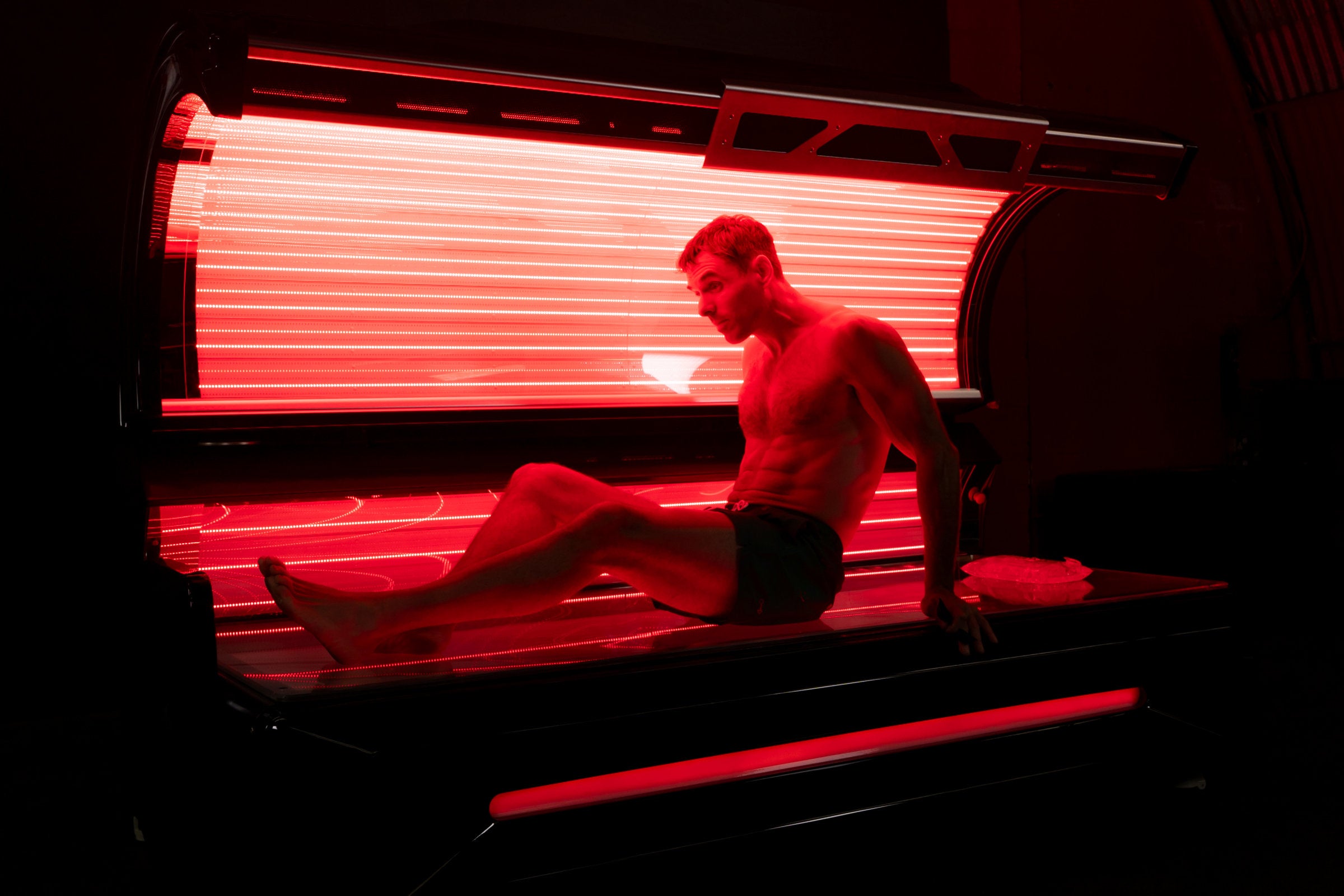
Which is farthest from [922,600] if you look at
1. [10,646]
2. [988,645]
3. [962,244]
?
[10,646]

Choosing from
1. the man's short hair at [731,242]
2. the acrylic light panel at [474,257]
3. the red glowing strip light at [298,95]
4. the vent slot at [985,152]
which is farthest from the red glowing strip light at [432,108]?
the vent slot at [985,152]

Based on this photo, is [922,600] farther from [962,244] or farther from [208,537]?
[208,537]

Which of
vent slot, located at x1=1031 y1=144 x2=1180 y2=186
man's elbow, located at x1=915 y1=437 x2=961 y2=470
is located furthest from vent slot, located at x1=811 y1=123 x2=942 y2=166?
man's elbow, located at x1=915 y1=437 x2=961 y2=470

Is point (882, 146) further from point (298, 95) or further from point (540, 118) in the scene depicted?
point (298, 95)

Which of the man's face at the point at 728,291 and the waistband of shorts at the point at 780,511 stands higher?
the man's face at the point at 728,291

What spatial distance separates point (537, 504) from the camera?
2104 mm

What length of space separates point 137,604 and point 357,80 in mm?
1154

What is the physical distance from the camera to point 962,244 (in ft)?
10.2

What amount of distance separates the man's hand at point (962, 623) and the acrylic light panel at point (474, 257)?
1039 millimetres

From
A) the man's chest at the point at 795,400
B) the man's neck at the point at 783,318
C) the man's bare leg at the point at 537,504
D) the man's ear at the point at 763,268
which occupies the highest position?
the man's ear at the point at 763,268

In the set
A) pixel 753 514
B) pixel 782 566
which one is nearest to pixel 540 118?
pixel 753 514

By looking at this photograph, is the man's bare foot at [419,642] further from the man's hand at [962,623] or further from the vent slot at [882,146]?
the vent slot at [882,146]

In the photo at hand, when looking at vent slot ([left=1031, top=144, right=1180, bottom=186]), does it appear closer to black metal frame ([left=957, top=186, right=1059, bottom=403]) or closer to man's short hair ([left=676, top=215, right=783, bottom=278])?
black metal frame ([left=957, top=186, right=1059, bottom=403])

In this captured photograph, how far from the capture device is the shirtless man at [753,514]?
5.82ft
